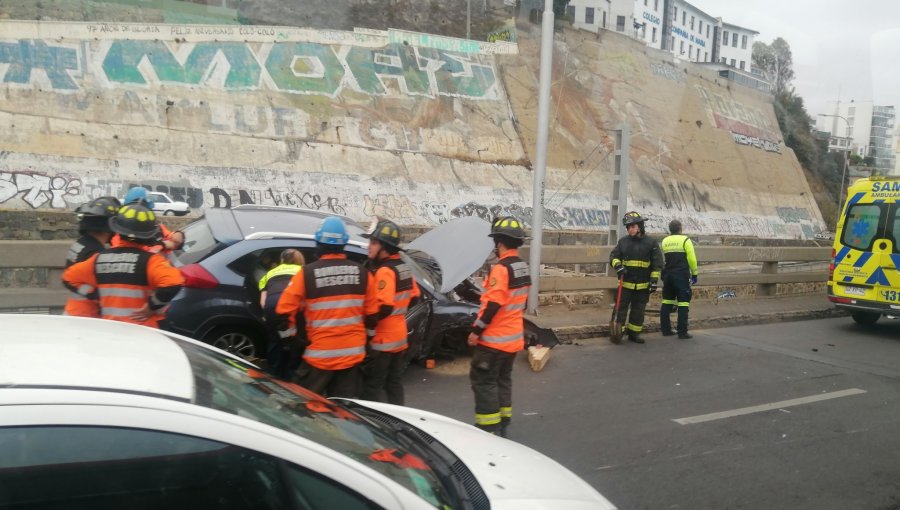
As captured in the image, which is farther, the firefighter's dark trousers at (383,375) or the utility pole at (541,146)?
the utility pole at (541,146)

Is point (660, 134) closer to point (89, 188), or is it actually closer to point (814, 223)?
point (814, 223)

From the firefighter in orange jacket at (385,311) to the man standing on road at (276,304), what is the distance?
0.67m

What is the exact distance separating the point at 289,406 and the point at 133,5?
1243 inches

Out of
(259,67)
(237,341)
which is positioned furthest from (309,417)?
(259,67)

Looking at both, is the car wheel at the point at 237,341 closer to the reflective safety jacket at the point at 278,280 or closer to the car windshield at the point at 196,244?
the car windshield at the point at 196,244

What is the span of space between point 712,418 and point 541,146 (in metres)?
5.17

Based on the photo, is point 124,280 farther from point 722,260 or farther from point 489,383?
point 722,260

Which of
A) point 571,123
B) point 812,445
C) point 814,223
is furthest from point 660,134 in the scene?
point 812,445

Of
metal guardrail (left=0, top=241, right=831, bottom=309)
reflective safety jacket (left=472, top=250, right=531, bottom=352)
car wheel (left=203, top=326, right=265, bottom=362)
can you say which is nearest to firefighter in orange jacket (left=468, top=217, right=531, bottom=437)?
reflective safety jacket (left=472, top=250, right=531, bottom=352)

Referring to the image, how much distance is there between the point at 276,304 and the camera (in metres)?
4.57

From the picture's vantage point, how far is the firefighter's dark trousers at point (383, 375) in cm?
472

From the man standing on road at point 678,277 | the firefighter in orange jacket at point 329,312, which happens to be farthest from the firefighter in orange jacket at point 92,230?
the man standing on road at point 678,277

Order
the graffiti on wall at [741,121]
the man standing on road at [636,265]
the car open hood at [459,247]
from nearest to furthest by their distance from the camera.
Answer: the car open hood at [459,247] < the man standing on road at [636,265] < the graffiti on wall at [741,121]

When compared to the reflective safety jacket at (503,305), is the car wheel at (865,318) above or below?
below
